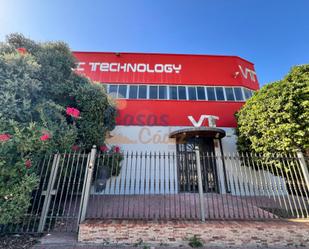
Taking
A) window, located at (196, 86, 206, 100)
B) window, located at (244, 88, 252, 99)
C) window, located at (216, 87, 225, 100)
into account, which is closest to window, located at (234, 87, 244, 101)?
window, located at (244, 88, 252, 99)

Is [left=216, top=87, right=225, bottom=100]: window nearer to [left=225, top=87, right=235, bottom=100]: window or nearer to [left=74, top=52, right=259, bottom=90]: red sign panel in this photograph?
[left=225, top=87, right=235, bottom=100]: window

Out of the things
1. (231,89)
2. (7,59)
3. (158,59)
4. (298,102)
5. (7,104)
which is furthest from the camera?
(158,59)

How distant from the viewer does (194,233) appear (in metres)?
4.45

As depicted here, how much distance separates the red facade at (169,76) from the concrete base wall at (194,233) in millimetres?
6736

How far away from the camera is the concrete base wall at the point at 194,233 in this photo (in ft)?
14.3

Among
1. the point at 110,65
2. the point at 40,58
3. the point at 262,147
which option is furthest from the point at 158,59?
the point at 262,147

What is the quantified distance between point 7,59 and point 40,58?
1.24 metres

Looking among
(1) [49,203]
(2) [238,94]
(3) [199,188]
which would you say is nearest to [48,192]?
(1) [49,203]

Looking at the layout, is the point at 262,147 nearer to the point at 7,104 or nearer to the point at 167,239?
the point at 167,239

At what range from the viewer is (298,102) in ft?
21.3

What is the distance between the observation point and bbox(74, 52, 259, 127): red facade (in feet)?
35.9

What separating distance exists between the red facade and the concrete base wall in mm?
6736

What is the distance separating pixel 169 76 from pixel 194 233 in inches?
388

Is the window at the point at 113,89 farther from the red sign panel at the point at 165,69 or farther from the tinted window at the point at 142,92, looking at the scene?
the tinted window at the point at 142,92
